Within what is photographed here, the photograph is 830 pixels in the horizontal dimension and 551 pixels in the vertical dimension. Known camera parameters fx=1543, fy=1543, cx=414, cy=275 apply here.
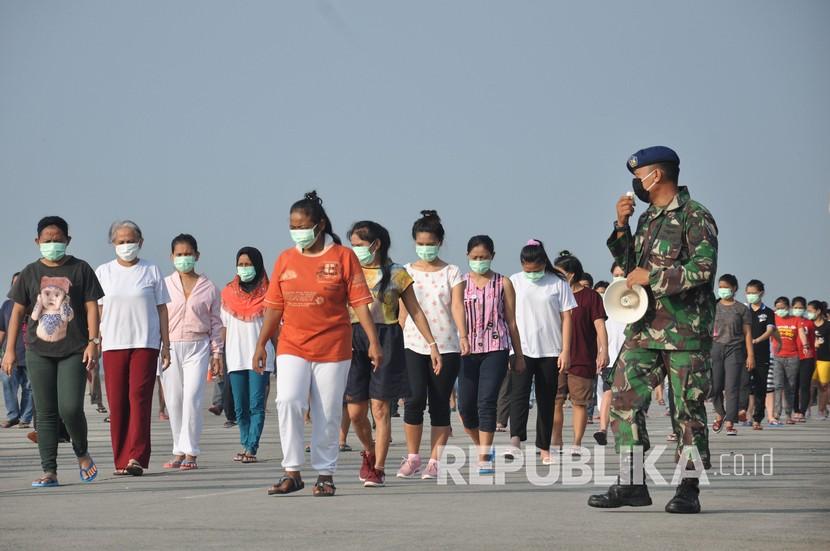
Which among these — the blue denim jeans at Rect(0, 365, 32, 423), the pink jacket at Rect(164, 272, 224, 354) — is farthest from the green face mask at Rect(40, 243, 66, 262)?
the blue denim jeans at Rect(0, 365, 32, 423)

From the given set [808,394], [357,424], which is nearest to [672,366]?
[357,424]

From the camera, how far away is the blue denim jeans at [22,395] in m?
21.3

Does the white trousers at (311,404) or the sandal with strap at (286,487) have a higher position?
the white trousers at (311,404)

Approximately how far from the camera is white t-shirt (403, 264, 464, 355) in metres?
12.3

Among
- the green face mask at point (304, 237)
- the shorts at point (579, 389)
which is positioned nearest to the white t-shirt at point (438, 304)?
the green face mask at point (304, 237)

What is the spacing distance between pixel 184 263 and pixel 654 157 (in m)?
6.61

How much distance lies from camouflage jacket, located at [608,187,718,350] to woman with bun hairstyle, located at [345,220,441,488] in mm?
2709

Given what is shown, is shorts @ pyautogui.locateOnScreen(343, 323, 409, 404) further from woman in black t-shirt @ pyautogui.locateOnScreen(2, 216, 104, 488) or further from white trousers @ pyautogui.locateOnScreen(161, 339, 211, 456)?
white trousers @ pyautogui.locateOnScreen(161, 339, 211, 456)

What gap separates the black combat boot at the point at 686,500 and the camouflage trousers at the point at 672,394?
26 cm

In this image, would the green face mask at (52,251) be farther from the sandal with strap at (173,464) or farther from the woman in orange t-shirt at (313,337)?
the sandal with strap at (173,464)

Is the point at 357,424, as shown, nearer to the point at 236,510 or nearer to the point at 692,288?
the point at 236,510

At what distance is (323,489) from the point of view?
10.1 metres

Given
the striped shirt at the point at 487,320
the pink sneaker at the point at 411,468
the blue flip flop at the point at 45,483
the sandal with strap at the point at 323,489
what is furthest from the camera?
the striped shirt at the point at 487,320

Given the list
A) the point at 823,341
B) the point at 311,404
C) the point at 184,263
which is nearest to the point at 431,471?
the point at 311,404
